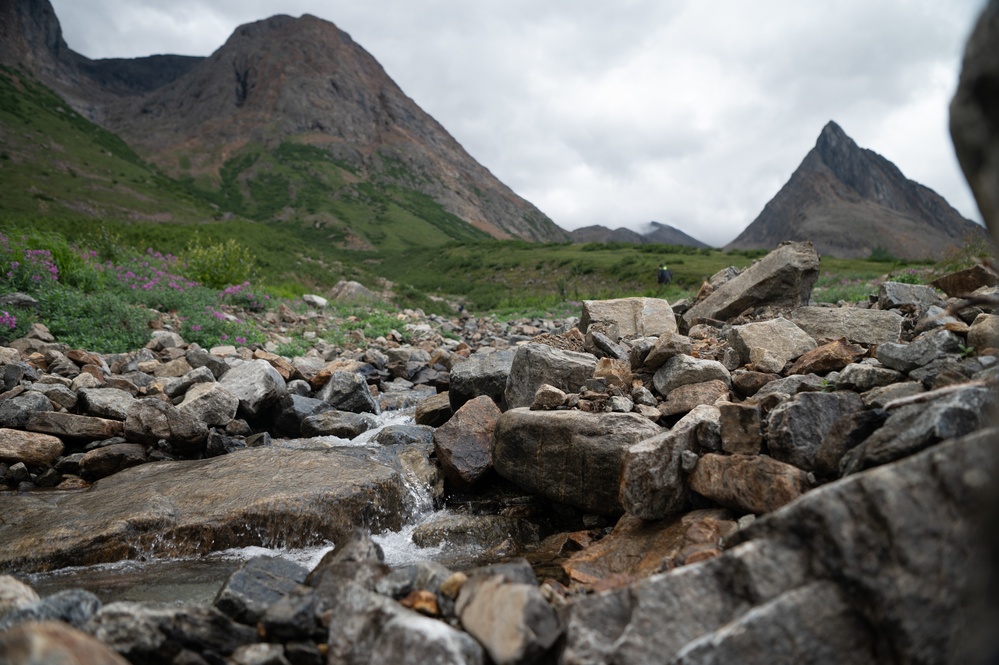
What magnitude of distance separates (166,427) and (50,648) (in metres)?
5.51

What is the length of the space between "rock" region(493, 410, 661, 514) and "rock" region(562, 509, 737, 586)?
465 mm

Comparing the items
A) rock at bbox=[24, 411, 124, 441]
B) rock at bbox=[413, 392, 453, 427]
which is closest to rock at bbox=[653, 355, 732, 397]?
rock at bbox=[413, 392, 453, 427]

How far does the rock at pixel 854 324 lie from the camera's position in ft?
20.8

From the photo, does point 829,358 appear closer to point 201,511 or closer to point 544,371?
point 544,371

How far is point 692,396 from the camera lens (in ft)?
17.9

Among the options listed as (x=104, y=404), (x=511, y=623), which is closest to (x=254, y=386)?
(x=104, y=404)

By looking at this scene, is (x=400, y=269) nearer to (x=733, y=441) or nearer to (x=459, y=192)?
(x=733, y=441)

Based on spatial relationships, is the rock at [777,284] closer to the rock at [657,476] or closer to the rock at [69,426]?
the rock at [657,476]

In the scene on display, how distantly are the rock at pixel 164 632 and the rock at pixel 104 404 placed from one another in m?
4.97

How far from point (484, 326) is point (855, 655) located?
60.4ft

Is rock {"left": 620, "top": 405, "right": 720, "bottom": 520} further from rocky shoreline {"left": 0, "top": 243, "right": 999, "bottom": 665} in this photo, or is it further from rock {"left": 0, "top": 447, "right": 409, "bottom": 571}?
rock {"left": 0, "top": 447, "right": 409, "bottom": 571}

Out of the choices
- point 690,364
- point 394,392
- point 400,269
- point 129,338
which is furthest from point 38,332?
point 400,269

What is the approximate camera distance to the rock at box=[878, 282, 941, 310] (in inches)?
287

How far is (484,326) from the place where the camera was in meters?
20.2
